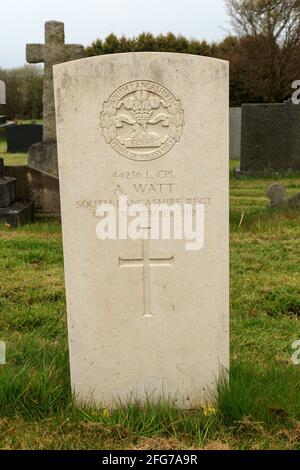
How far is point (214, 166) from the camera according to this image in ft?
9.68

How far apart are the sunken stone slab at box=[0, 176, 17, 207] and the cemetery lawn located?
152cm

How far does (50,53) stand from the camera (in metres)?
9.23

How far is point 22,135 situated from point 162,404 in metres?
18.5

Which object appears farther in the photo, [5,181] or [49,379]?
[5,181]

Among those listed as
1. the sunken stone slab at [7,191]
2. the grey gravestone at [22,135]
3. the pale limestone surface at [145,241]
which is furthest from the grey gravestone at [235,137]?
the pale limestone surface at [145,241]

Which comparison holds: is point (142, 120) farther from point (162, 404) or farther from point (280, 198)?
point (280, 198)

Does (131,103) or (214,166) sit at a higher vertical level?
(131,103)

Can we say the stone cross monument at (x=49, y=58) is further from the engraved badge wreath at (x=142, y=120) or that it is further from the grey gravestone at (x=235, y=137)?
the grey gravestone at (x=235, y=137)

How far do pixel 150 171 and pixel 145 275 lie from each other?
0.51m

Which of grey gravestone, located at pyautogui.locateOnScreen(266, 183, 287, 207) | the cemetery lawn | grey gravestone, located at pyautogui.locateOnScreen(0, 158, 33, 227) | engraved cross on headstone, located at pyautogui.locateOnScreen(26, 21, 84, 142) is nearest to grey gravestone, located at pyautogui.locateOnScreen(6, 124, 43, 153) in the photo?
engraved cross on headstone, located at pyautogui.locateOnScreen(26, 21, 84, 142)

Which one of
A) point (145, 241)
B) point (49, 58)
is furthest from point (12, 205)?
point (145, 241)

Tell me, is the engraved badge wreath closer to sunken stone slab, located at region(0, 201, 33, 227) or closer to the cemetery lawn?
the cemetery lawn

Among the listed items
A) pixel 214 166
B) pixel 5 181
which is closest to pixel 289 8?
pixel 5 181
